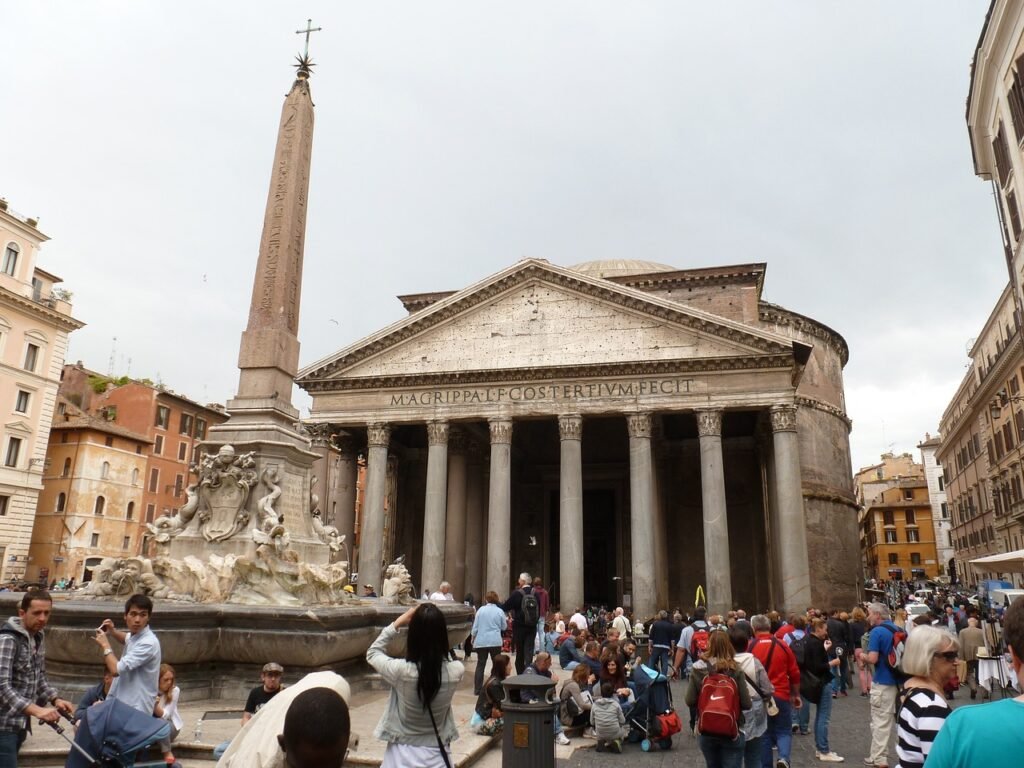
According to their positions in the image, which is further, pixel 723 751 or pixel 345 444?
pixel 345 444

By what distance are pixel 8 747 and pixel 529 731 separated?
123 inches

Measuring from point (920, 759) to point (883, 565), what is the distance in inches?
2615

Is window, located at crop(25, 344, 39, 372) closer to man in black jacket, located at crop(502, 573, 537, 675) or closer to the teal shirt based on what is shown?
man in black jacket, located at crop(502, 573, 537, 675)

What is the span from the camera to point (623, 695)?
7652mm

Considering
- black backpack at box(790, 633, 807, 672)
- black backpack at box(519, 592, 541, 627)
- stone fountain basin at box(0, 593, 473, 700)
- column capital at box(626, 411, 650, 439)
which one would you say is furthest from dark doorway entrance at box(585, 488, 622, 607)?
stone fountain basin at box(0, 593, 473, 700)

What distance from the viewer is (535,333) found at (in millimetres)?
23484

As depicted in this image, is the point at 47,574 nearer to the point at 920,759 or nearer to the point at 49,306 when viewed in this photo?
the point at 49,306

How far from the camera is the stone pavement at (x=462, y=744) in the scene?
489cm

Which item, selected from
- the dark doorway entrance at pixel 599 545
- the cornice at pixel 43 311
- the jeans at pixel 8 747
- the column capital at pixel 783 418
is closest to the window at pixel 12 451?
the cornice at pixel 43 311

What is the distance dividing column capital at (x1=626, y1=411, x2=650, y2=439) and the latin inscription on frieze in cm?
69

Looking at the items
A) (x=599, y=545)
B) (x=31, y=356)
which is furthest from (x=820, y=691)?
(x=31, y=356)

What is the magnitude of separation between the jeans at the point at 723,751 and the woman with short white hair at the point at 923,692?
1.63 meters

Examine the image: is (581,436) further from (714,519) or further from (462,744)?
(462,744)

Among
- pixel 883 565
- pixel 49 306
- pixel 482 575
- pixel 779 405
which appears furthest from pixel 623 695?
pixel 883 565
